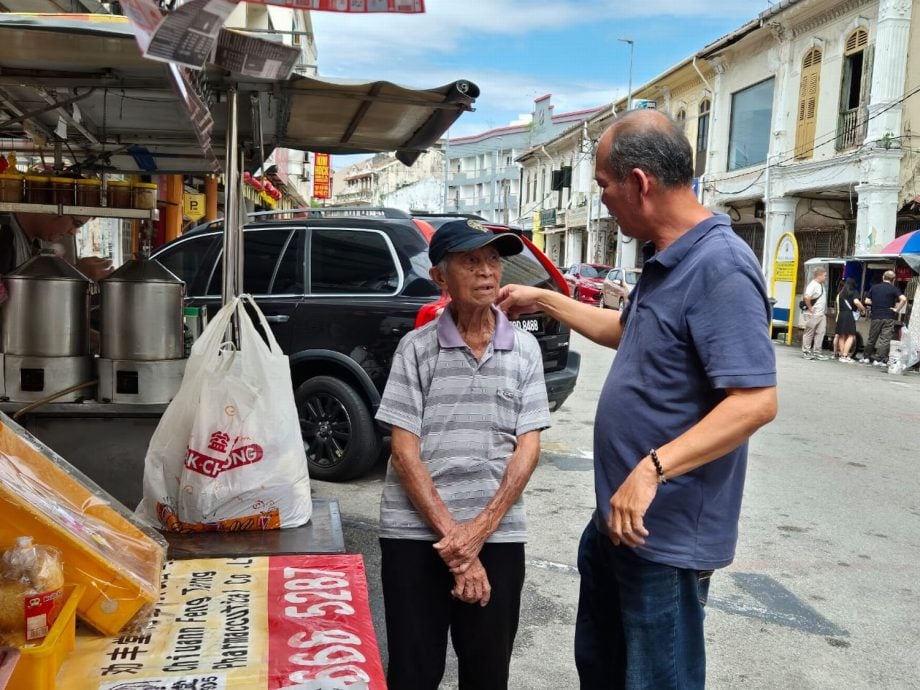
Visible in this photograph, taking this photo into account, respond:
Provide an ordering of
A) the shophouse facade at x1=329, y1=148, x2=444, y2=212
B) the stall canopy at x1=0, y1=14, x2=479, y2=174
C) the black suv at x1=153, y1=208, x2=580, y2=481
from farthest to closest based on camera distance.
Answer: the shophouse facade at x1=329, y1=148, x2=444, y2=212, the black suv at x1=153, y1=208, x2=580, y2=481, the stall canopy at x1=0, y1=14, x2=479, y2=174

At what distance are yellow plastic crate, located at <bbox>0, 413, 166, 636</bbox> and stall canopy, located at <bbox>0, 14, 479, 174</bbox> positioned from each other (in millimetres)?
1240

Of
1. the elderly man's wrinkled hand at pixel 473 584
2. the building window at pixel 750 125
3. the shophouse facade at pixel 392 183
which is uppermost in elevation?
the shophouse facade at pixel 392 183

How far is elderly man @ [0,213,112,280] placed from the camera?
4234 millimetres

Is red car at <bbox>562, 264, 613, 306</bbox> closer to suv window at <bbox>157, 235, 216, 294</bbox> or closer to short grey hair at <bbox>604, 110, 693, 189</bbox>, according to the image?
suv window at <bbox>157, 235, 216, 294</bbox>

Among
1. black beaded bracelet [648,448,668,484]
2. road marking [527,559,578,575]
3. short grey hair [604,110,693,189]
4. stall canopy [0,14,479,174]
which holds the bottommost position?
road marking [527,559,578,575]

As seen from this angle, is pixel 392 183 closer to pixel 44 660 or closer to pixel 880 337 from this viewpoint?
pixel 880 337

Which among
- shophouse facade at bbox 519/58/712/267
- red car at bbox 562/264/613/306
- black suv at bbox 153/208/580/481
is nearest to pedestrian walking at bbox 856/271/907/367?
shophouse facade at bbox 519/58/712/267

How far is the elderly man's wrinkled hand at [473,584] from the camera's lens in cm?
233

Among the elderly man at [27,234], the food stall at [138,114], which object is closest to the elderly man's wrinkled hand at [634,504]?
the food stall at [138,114]

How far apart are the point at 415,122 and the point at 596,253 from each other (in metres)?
35.8

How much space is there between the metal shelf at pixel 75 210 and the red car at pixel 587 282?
69.6ft

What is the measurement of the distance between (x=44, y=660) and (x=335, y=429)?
4467 millimetres

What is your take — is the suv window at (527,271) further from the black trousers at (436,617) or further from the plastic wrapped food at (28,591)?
the plastic wrapped food at (28,591)

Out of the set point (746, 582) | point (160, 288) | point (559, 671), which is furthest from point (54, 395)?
point (746, 582)
